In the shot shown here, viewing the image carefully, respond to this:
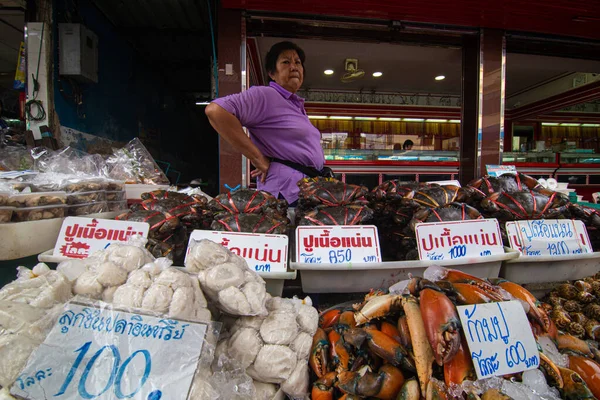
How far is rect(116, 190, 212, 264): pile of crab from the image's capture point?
1.26 meters

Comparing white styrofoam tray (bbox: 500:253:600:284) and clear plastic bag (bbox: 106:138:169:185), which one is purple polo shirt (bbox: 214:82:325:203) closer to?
clear plastic bag (bbox: 106:138:169:185)

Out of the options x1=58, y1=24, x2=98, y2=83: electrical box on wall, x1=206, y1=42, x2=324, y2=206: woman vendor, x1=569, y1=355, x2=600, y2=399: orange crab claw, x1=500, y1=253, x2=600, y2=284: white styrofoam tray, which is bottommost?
x1=569, y1=355, x2=600, y2=399: orange crab claw

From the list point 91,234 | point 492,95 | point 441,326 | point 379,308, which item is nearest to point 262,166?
point 91,234

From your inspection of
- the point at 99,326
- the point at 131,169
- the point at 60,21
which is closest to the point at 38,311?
the point at 99,326

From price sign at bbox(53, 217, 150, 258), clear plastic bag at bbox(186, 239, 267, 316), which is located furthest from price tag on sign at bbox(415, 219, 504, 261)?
price sign at bbox(53, 217, 150, 258)

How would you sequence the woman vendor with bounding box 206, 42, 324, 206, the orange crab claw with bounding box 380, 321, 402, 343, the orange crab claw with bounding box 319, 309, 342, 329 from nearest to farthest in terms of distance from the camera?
1. the orange crab claw with bounding box 380, 321, 402, 343
2. the orange crab claw with bounding box 319, 309, 342, 329
3. the woman vendor with bounding box 206, 42, 324, 206

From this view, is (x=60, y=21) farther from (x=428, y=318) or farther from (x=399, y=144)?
(x=399, y=144)

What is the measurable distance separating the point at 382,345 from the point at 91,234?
3.70 ft

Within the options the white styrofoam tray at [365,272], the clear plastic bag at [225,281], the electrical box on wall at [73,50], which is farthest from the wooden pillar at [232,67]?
the clear plastic bag at [225,281]

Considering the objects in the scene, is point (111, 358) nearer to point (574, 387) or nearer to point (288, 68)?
point (574, 387)

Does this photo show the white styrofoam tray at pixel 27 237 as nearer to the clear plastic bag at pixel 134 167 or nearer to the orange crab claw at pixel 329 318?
the clear plastic bag at pixel 134 167

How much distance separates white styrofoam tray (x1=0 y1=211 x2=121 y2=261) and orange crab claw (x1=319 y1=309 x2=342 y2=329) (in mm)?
1177

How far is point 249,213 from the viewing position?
56.9 inches

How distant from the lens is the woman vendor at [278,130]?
1979 millimetres
